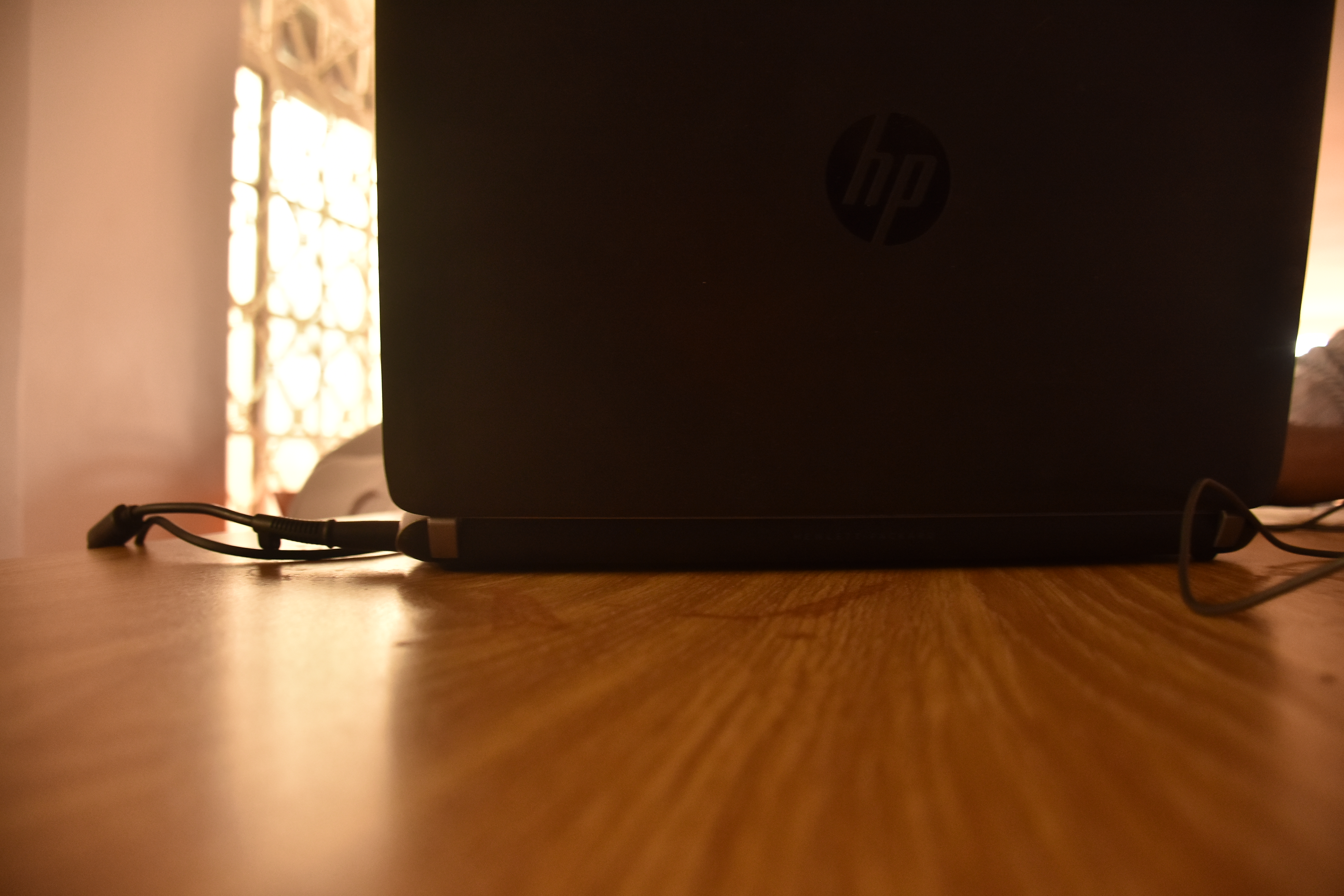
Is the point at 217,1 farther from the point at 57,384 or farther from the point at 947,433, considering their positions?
the point at 947,433

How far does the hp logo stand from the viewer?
0.36 metres

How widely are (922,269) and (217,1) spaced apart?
2.20 meters

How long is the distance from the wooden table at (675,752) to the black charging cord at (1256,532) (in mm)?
10

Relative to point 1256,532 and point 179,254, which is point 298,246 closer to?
point 179,254

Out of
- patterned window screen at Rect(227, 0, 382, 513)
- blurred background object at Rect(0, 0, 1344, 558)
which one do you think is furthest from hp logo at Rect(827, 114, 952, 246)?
patterned window screen at Rect(227, 0, 382, 513)

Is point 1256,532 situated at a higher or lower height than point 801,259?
lower

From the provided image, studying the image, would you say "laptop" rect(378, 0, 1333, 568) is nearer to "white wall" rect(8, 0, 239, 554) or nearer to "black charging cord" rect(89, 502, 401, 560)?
"black charging cord" rect(89, 502, 401, 560)

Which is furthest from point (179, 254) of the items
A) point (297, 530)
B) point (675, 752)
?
point (675, 752)

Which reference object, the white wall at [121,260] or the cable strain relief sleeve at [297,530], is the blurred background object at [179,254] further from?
the cable strain relief sleeve at [297,530]

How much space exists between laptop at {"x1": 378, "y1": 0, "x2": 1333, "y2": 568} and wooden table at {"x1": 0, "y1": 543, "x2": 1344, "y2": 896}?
10cm

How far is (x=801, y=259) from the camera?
1.20 feet

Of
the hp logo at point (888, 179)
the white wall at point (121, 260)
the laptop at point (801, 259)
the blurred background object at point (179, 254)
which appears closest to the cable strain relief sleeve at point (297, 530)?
the laptop at point (801, 259)

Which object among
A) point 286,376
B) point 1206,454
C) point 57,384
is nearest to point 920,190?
point 1206,454

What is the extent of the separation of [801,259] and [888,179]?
65 mm
